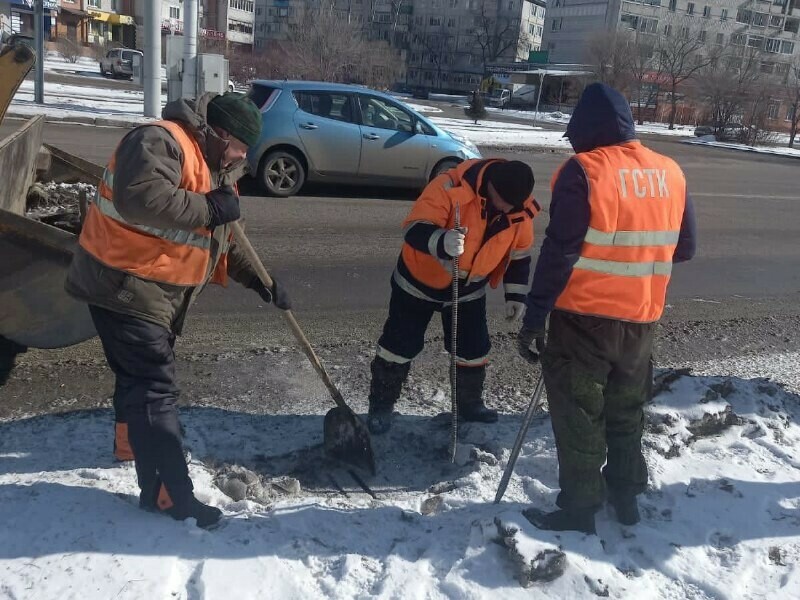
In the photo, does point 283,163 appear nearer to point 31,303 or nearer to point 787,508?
point 31,303

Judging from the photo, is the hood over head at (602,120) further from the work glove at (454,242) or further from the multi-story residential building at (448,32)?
the multi-story residential building at (448,32)

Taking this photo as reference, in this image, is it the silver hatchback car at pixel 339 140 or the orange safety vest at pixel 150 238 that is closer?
the orange safety vest at pixel 150 238

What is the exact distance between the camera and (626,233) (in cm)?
282

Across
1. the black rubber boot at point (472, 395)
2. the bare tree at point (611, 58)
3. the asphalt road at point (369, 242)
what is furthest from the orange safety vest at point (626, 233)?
the bare tree at point (611, 58)

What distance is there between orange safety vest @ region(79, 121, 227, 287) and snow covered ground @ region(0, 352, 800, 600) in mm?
1002

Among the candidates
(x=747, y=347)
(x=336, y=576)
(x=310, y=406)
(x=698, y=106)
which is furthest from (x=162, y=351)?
(x=698, y=106)

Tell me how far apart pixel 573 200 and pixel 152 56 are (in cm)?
1796

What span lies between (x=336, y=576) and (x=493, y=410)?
5.88ft

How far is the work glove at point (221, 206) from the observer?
2772mm

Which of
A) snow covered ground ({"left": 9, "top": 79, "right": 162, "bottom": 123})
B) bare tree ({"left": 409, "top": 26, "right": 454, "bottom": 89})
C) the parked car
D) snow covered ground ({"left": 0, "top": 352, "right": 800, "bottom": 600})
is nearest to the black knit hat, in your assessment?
snow covered ground ({"left": 0, "top": 352, "right": 800, "bottom": 600})

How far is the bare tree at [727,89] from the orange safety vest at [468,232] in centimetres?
3825

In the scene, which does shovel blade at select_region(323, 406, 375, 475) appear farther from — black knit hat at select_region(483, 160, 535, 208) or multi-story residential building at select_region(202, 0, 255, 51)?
multi-story residential building at select_region(202, 0, 255, 51)

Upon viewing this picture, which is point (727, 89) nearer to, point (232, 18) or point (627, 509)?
point (627, 509)

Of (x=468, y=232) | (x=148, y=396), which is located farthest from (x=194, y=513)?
(x=468, y=232)
